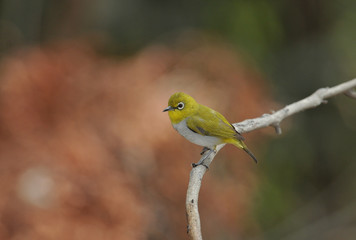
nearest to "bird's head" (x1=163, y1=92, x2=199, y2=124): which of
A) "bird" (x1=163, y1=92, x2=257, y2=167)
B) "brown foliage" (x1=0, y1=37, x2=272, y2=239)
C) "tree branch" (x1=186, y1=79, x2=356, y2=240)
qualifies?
"bird" (x1=163, y1=92, x2=257, y2=167)

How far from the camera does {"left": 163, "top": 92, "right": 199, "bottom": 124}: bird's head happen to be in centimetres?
248

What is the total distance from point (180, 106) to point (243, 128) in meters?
0.37

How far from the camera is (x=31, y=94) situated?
3.84 metres

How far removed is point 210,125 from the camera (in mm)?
2451

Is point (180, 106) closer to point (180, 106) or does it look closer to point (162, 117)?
point (180, 106)

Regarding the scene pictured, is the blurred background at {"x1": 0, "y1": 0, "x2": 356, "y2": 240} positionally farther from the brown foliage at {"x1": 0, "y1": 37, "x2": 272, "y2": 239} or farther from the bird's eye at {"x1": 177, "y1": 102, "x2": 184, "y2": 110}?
the bird's eye at {"x1": 177, "y1": 102, "x2": 184, "y2": 110}

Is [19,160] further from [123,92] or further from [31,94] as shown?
[123,92]

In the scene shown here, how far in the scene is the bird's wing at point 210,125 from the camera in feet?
7.68

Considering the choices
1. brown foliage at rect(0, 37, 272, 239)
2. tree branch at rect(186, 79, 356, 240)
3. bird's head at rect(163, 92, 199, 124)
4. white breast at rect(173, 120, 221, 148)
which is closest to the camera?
tree branch at rect(186, 79, 356, 240)

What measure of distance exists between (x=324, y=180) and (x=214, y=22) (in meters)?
2.60

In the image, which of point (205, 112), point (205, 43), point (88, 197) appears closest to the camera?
point (205, 112)

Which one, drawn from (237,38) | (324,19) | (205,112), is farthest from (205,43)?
(205,112)

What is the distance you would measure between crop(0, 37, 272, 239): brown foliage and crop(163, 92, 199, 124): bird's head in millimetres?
1032

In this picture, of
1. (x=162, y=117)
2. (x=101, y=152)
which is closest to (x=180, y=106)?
(x=162, y=117)
